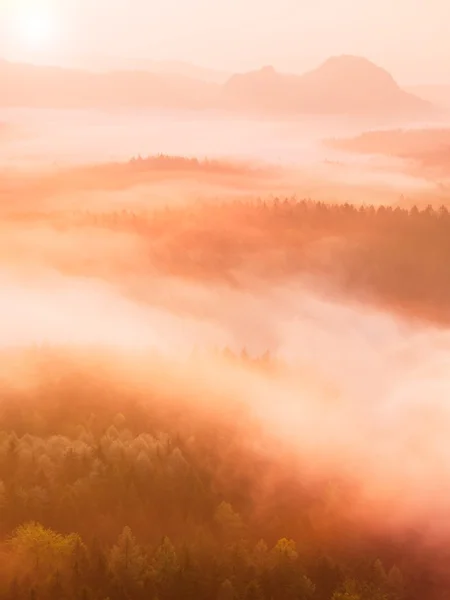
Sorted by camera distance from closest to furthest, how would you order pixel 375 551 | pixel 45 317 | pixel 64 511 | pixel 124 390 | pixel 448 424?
pixel 64 511, pixel 375 551, pixel 124 390, pixel 448 424, pixel 45 317

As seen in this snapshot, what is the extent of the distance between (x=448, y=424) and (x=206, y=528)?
321 ft

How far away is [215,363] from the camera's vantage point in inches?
5290

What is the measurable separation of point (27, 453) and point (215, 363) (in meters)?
67.1

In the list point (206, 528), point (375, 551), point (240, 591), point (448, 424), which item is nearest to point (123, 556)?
point (240, 591)

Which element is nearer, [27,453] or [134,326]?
[27,453]

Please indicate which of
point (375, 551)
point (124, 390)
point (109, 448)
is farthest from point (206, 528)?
point (124, 390)

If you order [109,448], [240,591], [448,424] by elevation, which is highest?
[109,448]

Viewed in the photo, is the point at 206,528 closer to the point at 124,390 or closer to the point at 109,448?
the point at 109,448

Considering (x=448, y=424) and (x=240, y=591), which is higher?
(x=240, y=591)

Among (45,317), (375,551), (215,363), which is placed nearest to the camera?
(375,551)

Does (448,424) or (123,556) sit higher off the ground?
(123,556)

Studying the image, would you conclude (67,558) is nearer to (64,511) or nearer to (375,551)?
(64,511)

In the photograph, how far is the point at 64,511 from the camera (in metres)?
67.6

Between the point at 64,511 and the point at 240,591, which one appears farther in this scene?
the point at 64,511
